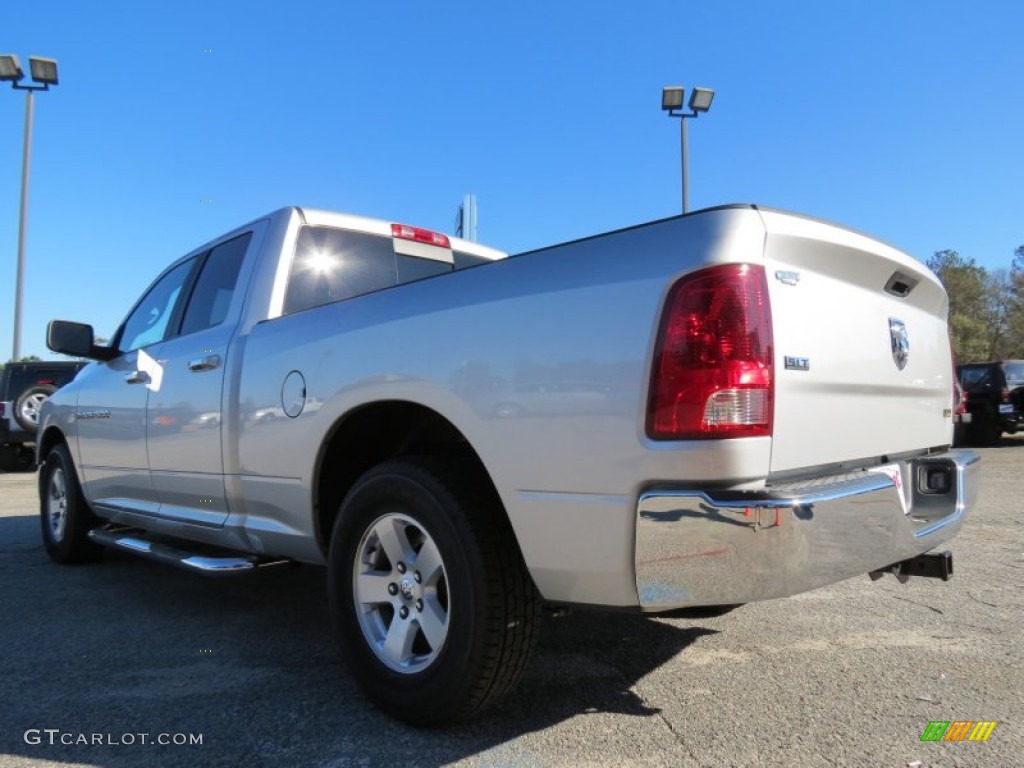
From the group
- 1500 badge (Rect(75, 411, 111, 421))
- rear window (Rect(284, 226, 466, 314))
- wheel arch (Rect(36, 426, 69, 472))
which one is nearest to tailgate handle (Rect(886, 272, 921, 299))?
rear window (Rect(284, 226, 466, 314))

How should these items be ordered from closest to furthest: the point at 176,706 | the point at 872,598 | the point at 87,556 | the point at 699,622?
the point at 176,706 < the point at 699,622 < the point at 872,598 < the point at 87,556

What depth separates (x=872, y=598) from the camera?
4.11 meters

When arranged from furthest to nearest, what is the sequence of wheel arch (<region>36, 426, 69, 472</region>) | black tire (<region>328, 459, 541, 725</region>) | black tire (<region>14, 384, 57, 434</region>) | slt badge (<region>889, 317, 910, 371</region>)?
1. black tire (<region>14, 384, 57, 434</region>)
2. wheel arch (<region>36, 426, 69, 472</region>)
3. slt badge (<region>889, 317, 910, 371</region>)
4. black tire (<region>328, 459, 541, 725</region>)

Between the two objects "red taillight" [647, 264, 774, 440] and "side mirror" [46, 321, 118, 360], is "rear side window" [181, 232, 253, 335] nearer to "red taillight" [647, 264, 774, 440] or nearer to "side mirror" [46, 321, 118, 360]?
"side mirror" [46, 321, 118, 360]

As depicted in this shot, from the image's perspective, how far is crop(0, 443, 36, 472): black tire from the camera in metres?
12.6

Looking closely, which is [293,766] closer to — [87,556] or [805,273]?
[805,273]

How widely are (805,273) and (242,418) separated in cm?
242

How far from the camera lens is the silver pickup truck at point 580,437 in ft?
6.43

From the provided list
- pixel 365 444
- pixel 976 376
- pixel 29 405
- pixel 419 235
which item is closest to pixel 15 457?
pixel 29 405

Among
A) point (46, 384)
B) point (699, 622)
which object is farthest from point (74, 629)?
point (46, 384)

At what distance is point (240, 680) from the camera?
2992 mm

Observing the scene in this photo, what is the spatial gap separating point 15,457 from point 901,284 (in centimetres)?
1422

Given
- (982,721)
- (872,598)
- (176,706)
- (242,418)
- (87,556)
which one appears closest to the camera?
(982,721)

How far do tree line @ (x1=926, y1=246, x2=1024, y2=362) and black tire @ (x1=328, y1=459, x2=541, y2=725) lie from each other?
54608 mm
